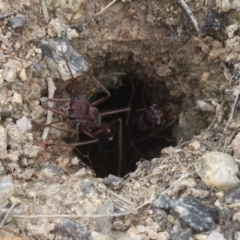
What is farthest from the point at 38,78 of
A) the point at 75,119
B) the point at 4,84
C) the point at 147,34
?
the point at 147,34

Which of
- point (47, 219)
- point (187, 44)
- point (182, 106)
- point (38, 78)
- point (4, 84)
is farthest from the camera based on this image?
point (182, 106)

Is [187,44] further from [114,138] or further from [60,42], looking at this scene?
[114,138]

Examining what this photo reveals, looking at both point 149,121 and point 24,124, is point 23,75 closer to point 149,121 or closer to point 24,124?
point 24,124

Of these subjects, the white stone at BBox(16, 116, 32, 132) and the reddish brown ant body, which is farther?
the reddish brown ant body

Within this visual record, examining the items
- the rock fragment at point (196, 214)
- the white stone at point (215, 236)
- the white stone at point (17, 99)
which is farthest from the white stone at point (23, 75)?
the white stone at point (215, 236)

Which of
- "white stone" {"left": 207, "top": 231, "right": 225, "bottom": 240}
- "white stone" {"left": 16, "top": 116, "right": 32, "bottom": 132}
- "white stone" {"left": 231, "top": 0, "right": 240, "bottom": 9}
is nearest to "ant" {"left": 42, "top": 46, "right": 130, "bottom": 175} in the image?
"white stone" {"left": 16, "top": 116, "right": 32, "bottom": 132}

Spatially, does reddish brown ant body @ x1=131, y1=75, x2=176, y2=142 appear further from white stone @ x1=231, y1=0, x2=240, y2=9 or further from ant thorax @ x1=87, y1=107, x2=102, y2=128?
white stone @ x1=231, y1=0, x2=240, y2=9
